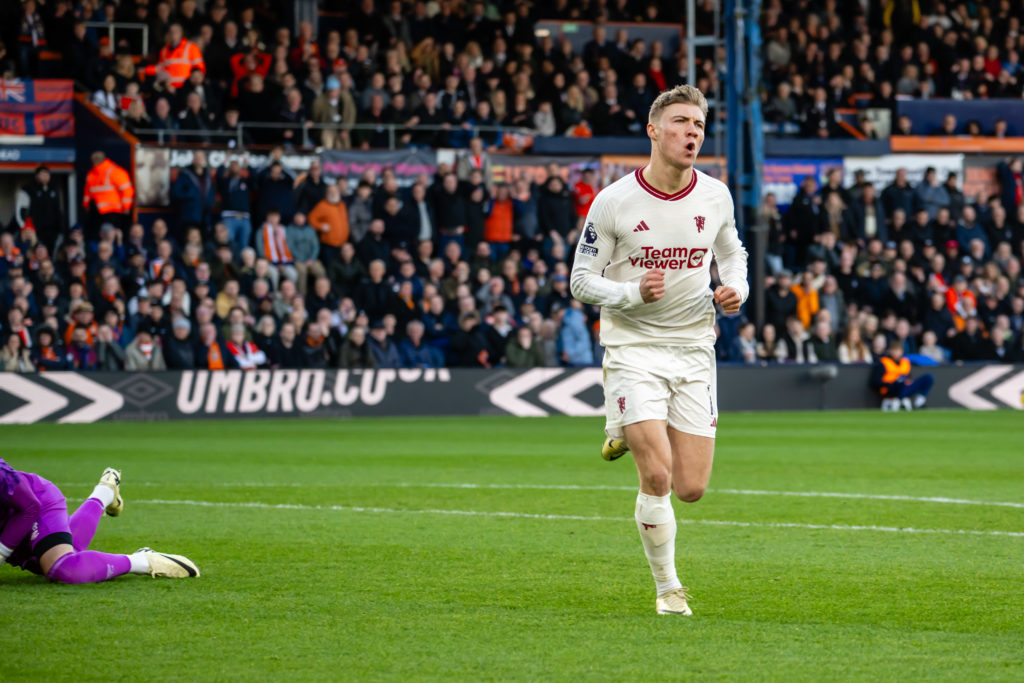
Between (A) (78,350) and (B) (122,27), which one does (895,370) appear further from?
(B) (122,27)

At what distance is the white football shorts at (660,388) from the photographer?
6488 millimetres

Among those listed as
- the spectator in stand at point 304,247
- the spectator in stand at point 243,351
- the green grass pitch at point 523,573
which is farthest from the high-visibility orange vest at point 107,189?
the green grass pitch at point 523,573

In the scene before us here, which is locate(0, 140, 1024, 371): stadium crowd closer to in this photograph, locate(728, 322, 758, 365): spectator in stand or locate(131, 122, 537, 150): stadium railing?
locate(728, 322, 758, 365): spectator in stand

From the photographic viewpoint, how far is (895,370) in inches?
901

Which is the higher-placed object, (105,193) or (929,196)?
(105,193)

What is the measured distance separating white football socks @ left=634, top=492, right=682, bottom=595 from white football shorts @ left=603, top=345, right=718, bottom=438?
1.14 feet

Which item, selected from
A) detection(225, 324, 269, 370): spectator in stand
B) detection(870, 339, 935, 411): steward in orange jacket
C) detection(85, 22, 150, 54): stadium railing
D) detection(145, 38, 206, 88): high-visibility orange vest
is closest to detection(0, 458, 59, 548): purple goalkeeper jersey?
detection(225, 324, 269, 370): spectator in stand

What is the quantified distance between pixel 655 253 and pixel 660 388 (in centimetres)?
59

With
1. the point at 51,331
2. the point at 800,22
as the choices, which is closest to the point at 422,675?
the point at 51,331

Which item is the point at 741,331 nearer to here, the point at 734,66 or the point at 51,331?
the point at 734,66

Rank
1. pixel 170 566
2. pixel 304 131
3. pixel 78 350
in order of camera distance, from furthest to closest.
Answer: pixel 304 131 < pixel 78 350 < pixel 170 566

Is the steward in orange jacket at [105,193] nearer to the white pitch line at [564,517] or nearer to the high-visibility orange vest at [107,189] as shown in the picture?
the high-visibility orange vest at [107,189]

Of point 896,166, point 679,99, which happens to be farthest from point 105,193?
point 679,99

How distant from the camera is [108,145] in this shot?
23.7 m
